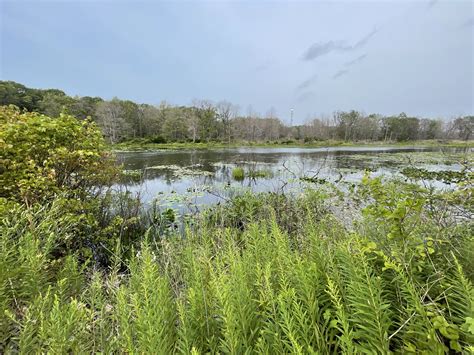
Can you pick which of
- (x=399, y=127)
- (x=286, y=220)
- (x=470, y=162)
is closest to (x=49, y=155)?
(x=286, y=220)

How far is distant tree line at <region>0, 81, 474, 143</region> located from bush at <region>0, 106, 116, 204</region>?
45.2 meters

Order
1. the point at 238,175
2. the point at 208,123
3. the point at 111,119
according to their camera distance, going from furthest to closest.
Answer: the point at 208,123 < the point at 111,119 < the point at 238,175

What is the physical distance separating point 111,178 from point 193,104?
60.9m

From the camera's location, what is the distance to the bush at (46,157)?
374 centimetres

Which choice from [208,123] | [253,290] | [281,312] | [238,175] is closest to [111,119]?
[208,123]

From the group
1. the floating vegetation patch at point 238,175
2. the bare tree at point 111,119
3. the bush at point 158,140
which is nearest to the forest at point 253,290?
the floating vegetation patch at point 238,175

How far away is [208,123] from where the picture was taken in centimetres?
5900

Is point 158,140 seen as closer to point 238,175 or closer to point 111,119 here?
point 111,119

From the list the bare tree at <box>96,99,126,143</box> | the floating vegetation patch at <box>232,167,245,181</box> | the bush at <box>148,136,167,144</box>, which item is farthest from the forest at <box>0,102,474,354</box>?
the bare tree at <box>96,99,126,143</box>

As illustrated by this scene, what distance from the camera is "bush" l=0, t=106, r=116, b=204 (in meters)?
3.74

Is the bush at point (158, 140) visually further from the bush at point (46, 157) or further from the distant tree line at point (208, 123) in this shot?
the bush at point (46, 157)

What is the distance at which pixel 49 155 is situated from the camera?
4242mm

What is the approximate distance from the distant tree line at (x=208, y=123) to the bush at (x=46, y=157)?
148 feet

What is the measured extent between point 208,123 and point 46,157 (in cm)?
5638
